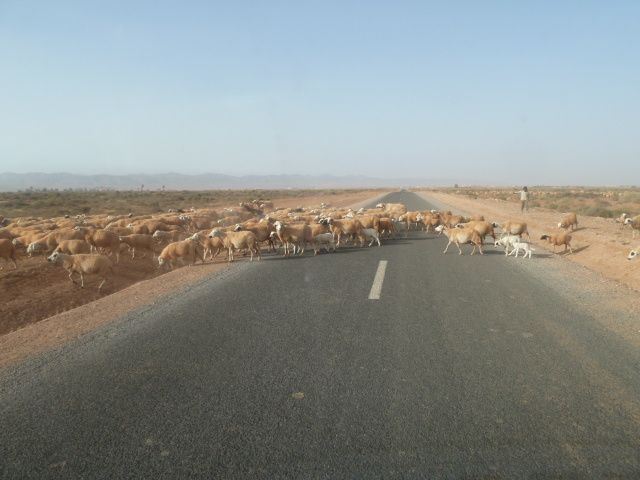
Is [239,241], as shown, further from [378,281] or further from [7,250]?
[7,250]

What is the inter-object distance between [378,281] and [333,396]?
5.22 metres

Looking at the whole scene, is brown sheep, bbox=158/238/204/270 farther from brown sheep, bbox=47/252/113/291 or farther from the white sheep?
the white sheep

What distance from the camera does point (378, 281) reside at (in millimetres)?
9008

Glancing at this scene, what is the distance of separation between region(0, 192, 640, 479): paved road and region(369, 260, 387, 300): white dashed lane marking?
0.68m

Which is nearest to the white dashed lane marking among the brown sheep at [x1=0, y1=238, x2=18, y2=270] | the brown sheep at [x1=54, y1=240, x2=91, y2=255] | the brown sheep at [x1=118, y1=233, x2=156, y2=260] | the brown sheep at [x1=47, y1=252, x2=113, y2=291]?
the brown sheep at [x1=47, y1=252, x2=113, y2=291]

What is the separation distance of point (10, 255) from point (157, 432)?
1464cm

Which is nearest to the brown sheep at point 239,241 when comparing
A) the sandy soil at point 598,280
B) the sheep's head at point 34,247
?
the sheep's head at point 34,247

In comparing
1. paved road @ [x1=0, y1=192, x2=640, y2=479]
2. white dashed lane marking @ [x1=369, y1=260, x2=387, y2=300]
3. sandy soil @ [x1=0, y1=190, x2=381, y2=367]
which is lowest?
sandy soil @ [x1=0, y1=190, x2=381, y2=367]

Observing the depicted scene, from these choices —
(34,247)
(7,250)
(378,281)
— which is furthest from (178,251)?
(378,281)

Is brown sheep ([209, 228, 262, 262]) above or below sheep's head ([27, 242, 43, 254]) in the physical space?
above

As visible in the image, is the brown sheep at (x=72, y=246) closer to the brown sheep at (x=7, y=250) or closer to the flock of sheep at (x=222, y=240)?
the flock of sheep at (x=222, y=240)

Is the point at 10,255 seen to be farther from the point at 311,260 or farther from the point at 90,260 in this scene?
the point at 311,260

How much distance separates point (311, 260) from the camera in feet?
41.1

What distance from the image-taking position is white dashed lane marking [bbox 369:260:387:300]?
7707 mm
